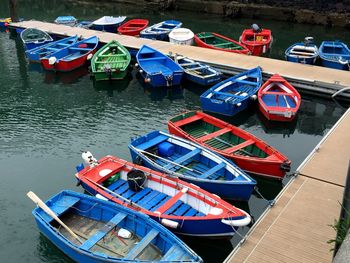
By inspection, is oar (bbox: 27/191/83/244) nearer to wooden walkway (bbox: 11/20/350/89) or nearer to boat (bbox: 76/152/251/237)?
boat (bbox: 76/152/251/237)

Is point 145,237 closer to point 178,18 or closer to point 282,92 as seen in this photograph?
point 282,92

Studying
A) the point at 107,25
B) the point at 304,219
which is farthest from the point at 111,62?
the point at 304,219

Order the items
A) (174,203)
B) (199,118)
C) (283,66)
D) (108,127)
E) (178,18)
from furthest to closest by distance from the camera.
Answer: (178,18) < (283,66) < (108,127) < (199,118) < (174,203)

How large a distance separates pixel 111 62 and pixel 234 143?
12.6 m

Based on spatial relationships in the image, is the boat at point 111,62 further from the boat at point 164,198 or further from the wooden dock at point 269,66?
the boat at point 164,198

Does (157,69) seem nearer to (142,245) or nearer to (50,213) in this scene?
(50,213)

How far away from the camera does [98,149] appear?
18312 millimetres

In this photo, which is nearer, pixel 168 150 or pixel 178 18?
pixel 168 150

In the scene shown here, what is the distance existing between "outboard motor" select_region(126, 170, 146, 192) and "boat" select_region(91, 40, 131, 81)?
502 inches

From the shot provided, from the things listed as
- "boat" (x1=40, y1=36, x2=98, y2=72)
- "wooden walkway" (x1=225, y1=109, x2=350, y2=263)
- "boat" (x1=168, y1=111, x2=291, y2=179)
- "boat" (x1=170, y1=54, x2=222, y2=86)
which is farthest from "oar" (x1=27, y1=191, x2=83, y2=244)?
"boat" (x1=40, y1=36, x2=98, y2=72)

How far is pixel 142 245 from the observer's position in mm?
10750

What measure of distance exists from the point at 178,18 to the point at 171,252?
129 ft

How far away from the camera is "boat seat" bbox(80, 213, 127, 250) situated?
10.9 m

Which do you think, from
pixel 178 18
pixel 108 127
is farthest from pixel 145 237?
pixel 178 18
